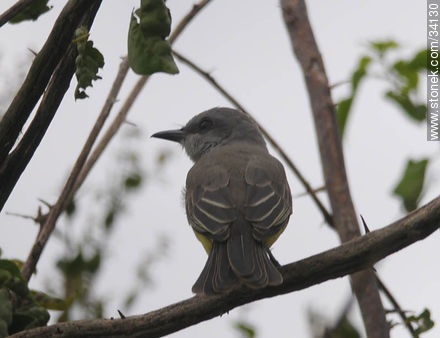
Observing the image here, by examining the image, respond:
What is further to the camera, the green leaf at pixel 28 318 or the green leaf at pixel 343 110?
the green leaf at pixel 343 110

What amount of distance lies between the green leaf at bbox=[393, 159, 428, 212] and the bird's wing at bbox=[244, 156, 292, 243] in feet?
2.17

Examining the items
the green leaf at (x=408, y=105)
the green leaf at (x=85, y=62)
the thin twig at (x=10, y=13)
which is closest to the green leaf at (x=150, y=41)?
the green leaf at (x=85, y=62)

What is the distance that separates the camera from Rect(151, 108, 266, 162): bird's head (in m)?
5.61

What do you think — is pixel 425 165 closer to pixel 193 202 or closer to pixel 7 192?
pixel 193 202

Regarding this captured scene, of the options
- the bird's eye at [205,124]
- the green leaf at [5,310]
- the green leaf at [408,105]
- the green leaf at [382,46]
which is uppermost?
the bird's eye at [205,124]

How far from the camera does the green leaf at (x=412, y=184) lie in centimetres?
323

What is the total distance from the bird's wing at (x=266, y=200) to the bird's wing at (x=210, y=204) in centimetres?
12

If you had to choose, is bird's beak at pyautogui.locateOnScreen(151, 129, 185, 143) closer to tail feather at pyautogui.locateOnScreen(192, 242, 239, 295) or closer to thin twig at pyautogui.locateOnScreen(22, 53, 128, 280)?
tail feather at pyautogui.locateOnScreen(192, 242, 239, 295)

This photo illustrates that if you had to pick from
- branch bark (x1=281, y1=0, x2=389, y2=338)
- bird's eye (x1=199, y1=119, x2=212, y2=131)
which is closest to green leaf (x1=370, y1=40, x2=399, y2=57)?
branch bark (x1=281, y1=0, x2=389, y2=338)

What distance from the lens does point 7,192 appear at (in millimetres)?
2105

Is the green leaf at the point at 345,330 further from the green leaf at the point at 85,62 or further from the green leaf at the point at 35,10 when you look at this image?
the green leaf at the point at 35,10

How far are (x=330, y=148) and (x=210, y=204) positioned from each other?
2.78 ft

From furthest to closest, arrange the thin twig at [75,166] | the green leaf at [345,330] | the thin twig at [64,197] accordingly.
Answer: the thin twig at [64,197] < the green leaf at [345,330] < the thin twig at [75,166]

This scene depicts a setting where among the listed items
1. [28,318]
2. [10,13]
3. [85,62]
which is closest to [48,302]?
[28,318]
